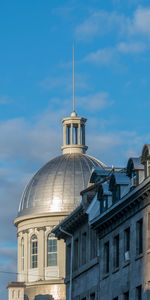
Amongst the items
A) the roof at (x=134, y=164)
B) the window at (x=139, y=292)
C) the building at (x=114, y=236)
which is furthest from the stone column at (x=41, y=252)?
the window at (x=139, y=292)

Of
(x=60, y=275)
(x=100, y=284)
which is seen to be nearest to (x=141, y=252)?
(x=100, y=284)

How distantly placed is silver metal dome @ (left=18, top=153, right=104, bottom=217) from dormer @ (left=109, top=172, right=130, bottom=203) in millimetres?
45081

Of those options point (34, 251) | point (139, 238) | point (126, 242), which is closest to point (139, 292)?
point (139, 238)

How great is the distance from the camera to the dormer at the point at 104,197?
52.0m

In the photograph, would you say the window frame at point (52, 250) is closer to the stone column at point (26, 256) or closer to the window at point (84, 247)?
the stone column at point (26, 256)

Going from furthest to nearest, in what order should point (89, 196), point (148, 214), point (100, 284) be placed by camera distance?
point (89, 196) < point (100, 284) < point (148, 214)

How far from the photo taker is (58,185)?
97.7 m

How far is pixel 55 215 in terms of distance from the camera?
95812 millimetres

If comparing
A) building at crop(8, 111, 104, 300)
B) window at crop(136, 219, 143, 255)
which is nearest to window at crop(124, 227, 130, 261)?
window at crop(136, 219, 143, 255)

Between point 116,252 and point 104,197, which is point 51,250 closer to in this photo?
point 104,197

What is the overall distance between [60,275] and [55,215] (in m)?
6.12

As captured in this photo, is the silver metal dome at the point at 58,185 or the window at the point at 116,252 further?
the silver metal dome at the point at 58,185

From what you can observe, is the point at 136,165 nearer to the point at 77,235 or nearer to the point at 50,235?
the point at 77,235

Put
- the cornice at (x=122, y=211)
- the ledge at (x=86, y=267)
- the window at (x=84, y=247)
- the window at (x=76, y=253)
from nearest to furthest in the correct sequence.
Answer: the cornice at (x=122, y=211) → the ledge at (x=86, y=267) → the window at (x=84, y=247) → the window at (x=76, y=253)
